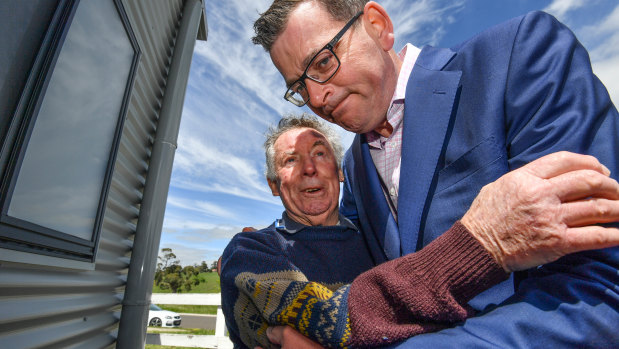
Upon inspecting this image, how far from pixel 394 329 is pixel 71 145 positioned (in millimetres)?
1720

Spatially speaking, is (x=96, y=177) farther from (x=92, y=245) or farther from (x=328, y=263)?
(x=328, y=263)

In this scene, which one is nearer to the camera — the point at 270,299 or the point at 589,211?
the point at 589,211

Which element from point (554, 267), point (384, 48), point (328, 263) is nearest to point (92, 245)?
point (328, 263)

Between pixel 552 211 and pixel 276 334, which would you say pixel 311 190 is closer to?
pixel 276 334

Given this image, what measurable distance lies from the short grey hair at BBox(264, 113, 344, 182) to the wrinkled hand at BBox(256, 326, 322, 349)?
134 cm

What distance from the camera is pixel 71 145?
1.64 m

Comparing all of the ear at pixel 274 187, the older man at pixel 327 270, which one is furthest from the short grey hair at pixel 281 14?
the ear at pixel 274 187

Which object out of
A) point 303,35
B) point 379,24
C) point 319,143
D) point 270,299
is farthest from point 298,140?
point 270,299

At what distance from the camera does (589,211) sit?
2.38ft

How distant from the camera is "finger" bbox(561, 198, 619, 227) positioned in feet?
2.38

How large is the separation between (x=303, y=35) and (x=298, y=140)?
88 centimetres

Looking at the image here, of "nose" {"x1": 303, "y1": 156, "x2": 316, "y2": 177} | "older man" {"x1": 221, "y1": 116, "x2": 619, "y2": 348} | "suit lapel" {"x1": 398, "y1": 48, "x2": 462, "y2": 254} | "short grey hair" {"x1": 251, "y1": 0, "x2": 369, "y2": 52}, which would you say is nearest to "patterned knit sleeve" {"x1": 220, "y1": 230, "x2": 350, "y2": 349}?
"older man" {"x1": 221, "y1": 116, "x2": 619, "y2": 348}

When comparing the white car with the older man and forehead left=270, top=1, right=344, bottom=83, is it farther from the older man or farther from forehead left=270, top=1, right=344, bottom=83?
forehead left=270, top=1, right=344, bottom=83

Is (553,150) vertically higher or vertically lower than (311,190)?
lower
